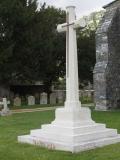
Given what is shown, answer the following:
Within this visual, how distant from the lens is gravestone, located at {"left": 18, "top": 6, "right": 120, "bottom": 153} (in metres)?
9.18

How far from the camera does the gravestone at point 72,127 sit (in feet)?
30.1

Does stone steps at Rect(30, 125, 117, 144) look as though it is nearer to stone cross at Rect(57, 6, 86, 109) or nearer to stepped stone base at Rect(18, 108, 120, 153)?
stepped stone base at Rect(18, 108, 120, 153)

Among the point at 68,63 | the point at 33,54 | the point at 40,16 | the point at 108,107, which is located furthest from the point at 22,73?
the point at 68,63

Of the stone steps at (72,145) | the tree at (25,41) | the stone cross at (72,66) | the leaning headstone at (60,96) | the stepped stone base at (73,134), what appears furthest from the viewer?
the leaning headstone at (60,96)

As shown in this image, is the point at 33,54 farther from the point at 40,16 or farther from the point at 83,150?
the point at 83,150

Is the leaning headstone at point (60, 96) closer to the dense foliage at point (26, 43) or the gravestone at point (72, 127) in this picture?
the dense foliage at point (26, 43)

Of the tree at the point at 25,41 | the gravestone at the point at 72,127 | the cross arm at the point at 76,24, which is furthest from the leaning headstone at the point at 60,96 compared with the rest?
the gravestone at the point at 72,127

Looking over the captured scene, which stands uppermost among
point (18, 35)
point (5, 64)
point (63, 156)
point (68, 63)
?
point (18, 35)

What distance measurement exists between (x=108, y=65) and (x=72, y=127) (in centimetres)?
1216

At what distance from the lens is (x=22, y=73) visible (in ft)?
103

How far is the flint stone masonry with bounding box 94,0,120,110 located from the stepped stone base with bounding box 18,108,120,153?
1078 cm

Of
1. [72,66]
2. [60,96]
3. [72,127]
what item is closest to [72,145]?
[72,127]

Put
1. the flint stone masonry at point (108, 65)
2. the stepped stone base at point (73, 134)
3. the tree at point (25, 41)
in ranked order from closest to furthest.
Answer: the stepped stone base at point (73, 134), the flint stone masonry at point (108, 65), the tree at point (25, 41)

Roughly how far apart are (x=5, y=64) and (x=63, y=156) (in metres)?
20.6
